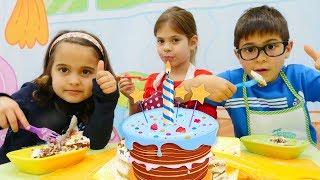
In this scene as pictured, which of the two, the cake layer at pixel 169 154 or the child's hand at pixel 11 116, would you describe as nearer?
the cake layer at pixel 169 154

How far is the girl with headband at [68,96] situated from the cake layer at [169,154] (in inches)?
17.5

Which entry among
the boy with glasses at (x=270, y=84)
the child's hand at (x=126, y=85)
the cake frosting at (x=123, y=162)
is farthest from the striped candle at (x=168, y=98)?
the child's hand at (x=126, y=85)

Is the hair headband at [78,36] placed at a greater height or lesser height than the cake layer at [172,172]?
greater

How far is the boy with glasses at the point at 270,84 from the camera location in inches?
48.4

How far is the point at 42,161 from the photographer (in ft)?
2.75

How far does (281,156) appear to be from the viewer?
0.94 meters

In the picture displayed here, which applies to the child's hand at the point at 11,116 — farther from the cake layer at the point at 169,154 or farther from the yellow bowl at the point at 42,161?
the cake layer at the point at 169,154

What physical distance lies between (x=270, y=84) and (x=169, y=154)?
0.80 meters

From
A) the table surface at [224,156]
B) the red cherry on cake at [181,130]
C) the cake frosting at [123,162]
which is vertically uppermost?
the red cherry on cake at [181,130]

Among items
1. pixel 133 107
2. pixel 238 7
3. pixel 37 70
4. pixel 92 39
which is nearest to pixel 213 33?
pixel 238 7

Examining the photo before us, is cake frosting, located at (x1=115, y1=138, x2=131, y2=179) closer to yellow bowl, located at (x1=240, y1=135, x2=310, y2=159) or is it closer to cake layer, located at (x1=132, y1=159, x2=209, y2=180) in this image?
cake layer, located at (x1=132, y1=159, x2=209, y2=180)

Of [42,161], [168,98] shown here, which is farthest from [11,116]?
[168,98]

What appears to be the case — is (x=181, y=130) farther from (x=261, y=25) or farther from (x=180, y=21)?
(x=180, y=21)

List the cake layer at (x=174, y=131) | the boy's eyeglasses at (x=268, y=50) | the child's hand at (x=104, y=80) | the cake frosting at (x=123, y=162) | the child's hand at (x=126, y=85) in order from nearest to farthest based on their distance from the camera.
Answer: the cake layer at (x=174, y=131), the cake frosting at (x=123, y=162), the child's hand at (x=104, y=80), the boy's eyeglasses at (x=268, y=50), the child's hand at (x=126, y=85)
